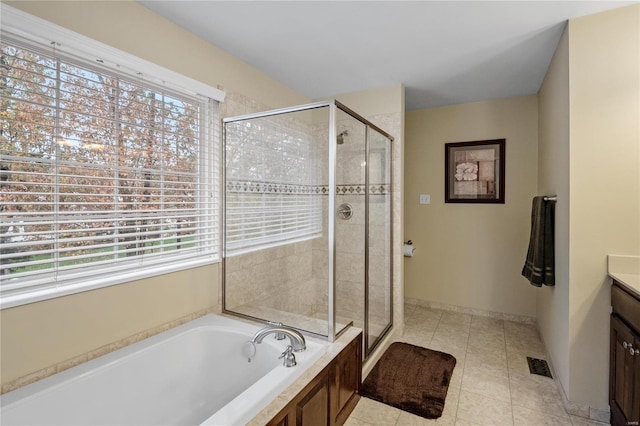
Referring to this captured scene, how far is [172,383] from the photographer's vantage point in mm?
1728

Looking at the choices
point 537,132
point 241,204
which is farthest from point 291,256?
point 537,132

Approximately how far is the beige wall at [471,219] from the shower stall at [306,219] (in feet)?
3.68

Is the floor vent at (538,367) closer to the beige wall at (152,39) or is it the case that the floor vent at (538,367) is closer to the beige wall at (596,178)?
the beige wall at (596,178)

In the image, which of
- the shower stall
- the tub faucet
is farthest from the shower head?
the tub faucet

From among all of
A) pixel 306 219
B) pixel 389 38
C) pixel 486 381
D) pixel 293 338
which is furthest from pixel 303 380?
pixel 389 38

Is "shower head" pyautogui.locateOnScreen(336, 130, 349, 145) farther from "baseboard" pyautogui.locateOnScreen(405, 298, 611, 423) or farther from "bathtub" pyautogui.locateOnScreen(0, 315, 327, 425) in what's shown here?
"baseboard" pyautogui.locateOnScreen(405, 298, 611, 423)

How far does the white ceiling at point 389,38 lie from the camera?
176 cm

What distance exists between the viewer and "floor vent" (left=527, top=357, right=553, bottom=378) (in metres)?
2.30

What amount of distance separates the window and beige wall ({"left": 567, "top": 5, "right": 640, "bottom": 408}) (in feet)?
7.85

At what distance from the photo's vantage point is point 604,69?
1749mm

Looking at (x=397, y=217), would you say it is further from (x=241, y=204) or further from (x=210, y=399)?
(x=210, y=399)

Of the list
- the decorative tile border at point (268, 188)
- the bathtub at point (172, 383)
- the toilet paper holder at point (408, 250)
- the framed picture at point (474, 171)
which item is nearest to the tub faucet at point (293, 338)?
the bathtub at point (172, 383)

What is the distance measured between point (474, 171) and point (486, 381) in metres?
2.12

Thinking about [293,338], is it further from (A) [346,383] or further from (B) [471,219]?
(B) [471,219]
